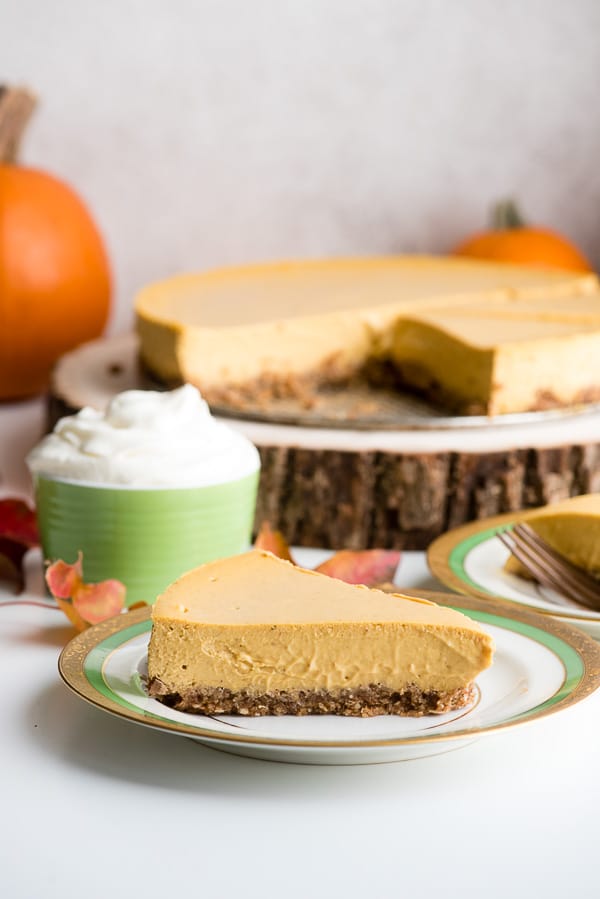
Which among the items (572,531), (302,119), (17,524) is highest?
(302,119)

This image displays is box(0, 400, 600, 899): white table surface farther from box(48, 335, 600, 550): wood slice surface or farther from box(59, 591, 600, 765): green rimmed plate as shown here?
box(48, 335, 600, 550): wood slice surface

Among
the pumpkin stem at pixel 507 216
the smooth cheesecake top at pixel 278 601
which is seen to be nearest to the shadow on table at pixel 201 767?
the smooth cheesecake top at pixel 278 601

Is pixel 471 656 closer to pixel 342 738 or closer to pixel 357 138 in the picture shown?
pixel 342 738

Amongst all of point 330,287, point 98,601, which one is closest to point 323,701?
point 98,601

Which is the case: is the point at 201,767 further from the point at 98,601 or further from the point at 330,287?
the point at 330,287

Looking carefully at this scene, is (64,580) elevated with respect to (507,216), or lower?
lower

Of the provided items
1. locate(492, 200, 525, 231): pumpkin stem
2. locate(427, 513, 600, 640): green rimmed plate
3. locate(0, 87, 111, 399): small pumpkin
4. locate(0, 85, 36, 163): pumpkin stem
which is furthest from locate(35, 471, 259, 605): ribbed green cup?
locate(492, 200, 525, 231): pumpkin stem

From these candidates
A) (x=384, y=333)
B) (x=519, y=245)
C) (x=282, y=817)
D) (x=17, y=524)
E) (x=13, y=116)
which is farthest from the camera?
(x=519, y=245)

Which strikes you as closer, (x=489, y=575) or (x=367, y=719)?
(x=367, y=719)
